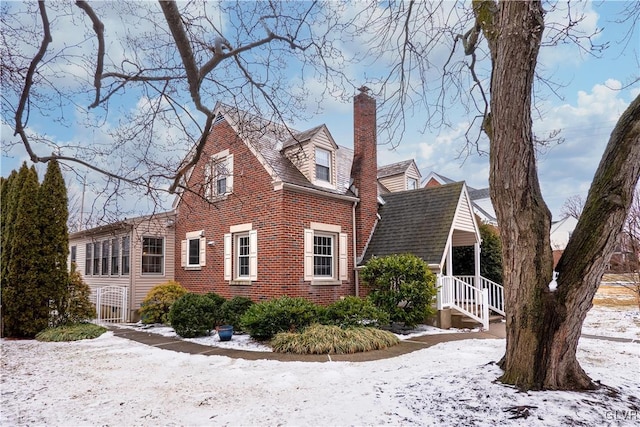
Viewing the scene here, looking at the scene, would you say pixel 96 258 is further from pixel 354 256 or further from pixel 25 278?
pixel 354 256

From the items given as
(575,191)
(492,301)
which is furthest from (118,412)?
(575,191)

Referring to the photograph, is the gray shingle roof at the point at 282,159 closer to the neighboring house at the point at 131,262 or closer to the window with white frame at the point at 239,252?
the window with white frame at the point at 239,252

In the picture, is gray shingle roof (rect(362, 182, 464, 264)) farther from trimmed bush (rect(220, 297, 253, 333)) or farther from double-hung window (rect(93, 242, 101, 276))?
double-hung window (rect(93, 242, 101, 276))

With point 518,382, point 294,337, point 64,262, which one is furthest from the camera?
point 64,262

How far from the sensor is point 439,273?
11.2m

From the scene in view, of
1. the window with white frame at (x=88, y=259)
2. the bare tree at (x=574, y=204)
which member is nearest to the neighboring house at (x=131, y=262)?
the window with white frame at (x=88, y=259)

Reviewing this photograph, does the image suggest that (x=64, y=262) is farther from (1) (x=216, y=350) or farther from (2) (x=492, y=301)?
(2) (x=492, y=301)

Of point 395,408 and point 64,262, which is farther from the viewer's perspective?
point 64,262

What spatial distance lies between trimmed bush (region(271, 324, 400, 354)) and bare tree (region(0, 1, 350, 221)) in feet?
12.3

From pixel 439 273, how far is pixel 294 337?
4.78 m

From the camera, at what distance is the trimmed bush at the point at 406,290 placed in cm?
1033

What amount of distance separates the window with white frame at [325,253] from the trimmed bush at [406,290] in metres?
1.85

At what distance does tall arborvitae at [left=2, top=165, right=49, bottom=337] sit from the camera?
→ 10.2 meters

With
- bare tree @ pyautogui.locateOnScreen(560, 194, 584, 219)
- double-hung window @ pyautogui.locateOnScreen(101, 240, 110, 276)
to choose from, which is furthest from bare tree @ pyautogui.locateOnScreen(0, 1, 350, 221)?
bare tree @ pyautogui.locateOnScreen(560, 194, 584, 219)
